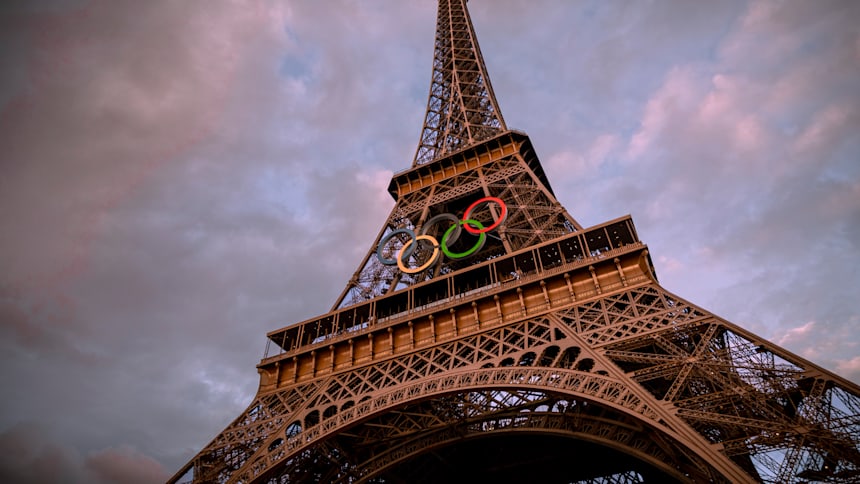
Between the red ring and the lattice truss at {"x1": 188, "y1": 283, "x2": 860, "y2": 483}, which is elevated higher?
the red ring

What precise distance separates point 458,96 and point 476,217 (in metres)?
12.6

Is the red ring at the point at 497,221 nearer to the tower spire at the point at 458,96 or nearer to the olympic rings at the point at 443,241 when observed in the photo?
the olympic rings at the point at 443,241

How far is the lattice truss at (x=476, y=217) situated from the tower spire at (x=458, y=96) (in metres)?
3.47

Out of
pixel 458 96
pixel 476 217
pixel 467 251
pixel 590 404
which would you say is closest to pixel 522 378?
pixel 590 404

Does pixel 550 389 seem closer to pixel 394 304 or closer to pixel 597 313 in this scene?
pixel 597 313

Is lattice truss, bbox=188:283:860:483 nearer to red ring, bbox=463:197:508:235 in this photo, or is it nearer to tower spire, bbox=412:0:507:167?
red ring, bbox=463:197:508:235

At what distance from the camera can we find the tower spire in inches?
1299

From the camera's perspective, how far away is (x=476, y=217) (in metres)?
26.7

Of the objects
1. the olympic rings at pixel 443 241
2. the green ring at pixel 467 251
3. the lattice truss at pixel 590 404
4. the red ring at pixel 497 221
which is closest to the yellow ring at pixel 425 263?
the olympic rings at pixel 443 241

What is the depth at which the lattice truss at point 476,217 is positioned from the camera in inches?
877

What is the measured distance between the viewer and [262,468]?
1641cm

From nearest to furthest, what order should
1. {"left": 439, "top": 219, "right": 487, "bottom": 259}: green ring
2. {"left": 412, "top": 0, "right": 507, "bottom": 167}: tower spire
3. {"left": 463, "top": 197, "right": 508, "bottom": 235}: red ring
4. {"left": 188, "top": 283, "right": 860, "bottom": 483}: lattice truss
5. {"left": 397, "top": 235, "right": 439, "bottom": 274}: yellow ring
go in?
1. {"left": 188, "top": 283, "right": 860, "bottom": 483}: lattice truss
2. {"left": 397, "top": 235, "right": 439, "bottom": 274}: yellow ring
3. {"left": 439, "top": 219, "right": 487, "bottom": 259}: green ring
4. {"left": 463, "top": 197, "right": 508, "bottom": 235}: red ring
5. {"left": 412, "top": 0, "right": 507, "bottom": 167}: tower spire

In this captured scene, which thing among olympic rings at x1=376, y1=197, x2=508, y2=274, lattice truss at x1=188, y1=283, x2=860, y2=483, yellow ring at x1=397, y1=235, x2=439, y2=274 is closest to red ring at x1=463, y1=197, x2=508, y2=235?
olympic rings at x1=376, y1=197, x2=508, y2=274

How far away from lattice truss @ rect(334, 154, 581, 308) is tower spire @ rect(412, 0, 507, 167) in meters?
3.47
